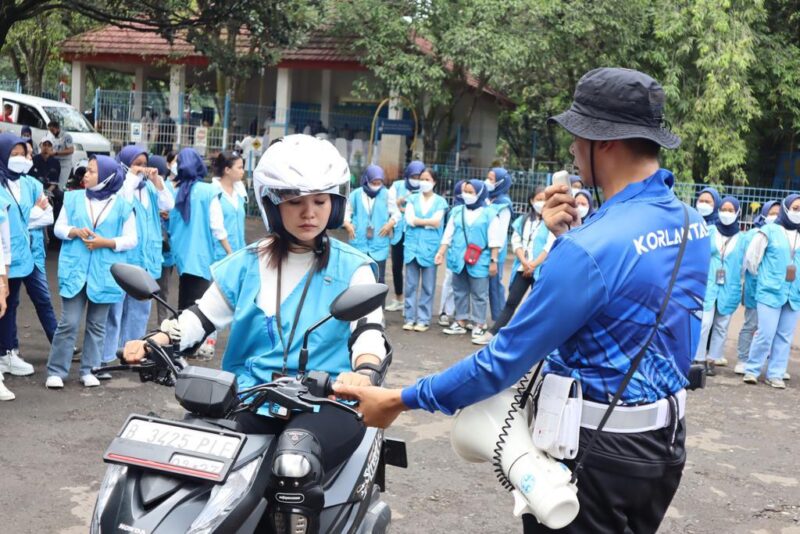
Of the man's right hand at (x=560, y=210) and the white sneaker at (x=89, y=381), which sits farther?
the white sneaker at (x=89, y=381)

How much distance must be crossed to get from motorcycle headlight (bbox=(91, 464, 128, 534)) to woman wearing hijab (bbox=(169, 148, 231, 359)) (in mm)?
6243

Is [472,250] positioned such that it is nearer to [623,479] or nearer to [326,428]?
[326,428]

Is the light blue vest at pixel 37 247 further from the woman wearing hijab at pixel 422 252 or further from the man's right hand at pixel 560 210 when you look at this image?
the man's right hand at pixel 560 210

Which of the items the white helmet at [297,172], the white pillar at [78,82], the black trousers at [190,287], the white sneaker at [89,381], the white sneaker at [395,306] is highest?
the white pillar at [78,82]

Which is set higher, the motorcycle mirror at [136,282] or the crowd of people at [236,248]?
the motorcycle mirror at [136,282]

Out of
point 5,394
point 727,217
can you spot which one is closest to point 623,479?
point 5,394

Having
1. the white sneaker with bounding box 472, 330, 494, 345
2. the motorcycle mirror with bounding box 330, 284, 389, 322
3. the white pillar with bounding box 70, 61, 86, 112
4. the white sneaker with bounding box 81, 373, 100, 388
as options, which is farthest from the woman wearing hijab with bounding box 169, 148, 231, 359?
the white pillar with bounding box 70, 61, 86, 112

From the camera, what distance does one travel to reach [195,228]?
29.0ft

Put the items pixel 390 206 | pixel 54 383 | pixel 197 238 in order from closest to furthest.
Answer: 1. pixel 54 383
2. pixel 197 238
3. pixel 390 206

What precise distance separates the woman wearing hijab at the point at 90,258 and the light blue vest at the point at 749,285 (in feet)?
20.0

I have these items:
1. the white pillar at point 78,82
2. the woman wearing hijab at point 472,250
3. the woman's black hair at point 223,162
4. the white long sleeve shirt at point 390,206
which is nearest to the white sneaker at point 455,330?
the woman wearing hijab at point 472,250

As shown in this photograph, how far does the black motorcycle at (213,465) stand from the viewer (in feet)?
8.10

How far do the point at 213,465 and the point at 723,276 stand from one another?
27.4 feet

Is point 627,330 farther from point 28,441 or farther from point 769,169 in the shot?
point 769,169
